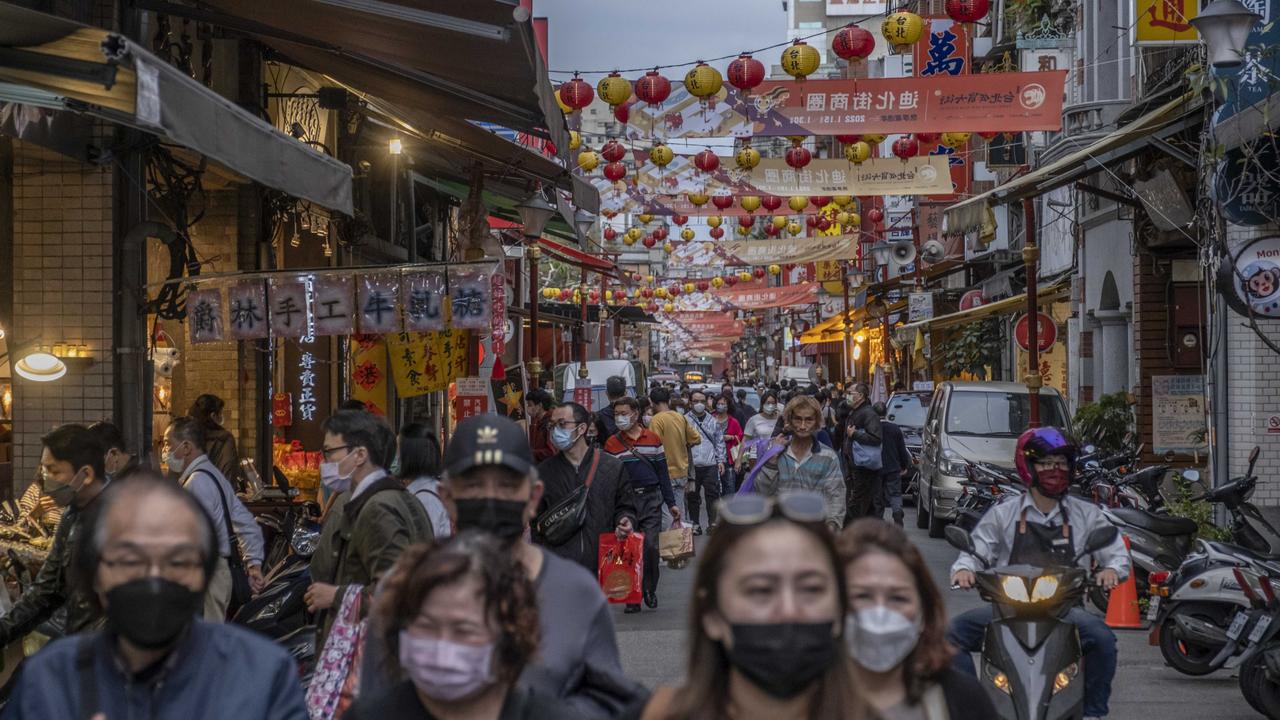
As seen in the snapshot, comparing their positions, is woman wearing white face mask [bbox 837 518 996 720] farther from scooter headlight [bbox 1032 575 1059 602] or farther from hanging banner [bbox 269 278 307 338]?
hanging banner [bbox 269 278 307 338]

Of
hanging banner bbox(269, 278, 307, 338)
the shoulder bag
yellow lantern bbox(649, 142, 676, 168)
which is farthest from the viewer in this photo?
yellow lantern bbox(649, 142, 676, 168)

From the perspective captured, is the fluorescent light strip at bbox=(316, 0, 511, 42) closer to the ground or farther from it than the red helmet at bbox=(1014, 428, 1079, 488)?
farther from it

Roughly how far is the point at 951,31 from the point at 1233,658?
17.4 m

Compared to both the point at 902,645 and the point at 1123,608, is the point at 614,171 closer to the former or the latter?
the point at 1123,608

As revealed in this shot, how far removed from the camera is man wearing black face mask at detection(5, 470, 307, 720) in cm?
335

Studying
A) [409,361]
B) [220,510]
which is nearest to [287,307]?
[220,510]

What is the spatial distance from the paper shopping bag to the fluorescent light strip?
4.94 meters

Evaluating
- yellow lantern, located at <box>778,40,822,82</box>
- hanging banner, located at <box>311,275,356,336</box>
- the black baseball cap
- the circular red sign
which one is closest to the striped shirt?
hanging banner, located at <box>311,275,356,336</box>

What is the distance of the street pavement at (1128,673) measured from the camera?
30.9 ft

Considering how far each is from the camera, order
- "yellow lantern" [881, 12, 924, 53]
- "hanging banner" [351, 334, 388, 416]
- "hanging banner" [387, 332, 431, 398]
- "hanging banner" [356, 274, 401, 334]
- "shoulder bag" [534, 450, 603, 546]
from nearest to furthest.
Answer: "shoulder bag" [534, 450, 603, 546] < "hanging banner" [356, 274, 401, 334] < "hanging banner" [387, 332, 431, 398] < "yellow lantern" [881, 12, 924, 53] < "hanging banner" [351, 334, 388, 416]

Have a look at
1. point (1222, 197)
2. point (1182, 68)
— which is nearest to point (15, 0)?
point (1222, 197)

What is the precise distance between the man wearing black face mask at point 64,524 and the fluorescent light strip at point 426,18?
3.66 m

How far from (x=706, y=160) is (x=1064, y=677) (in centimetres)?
1808

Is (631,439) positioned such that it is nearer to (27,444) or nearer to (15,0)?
(27,444)
